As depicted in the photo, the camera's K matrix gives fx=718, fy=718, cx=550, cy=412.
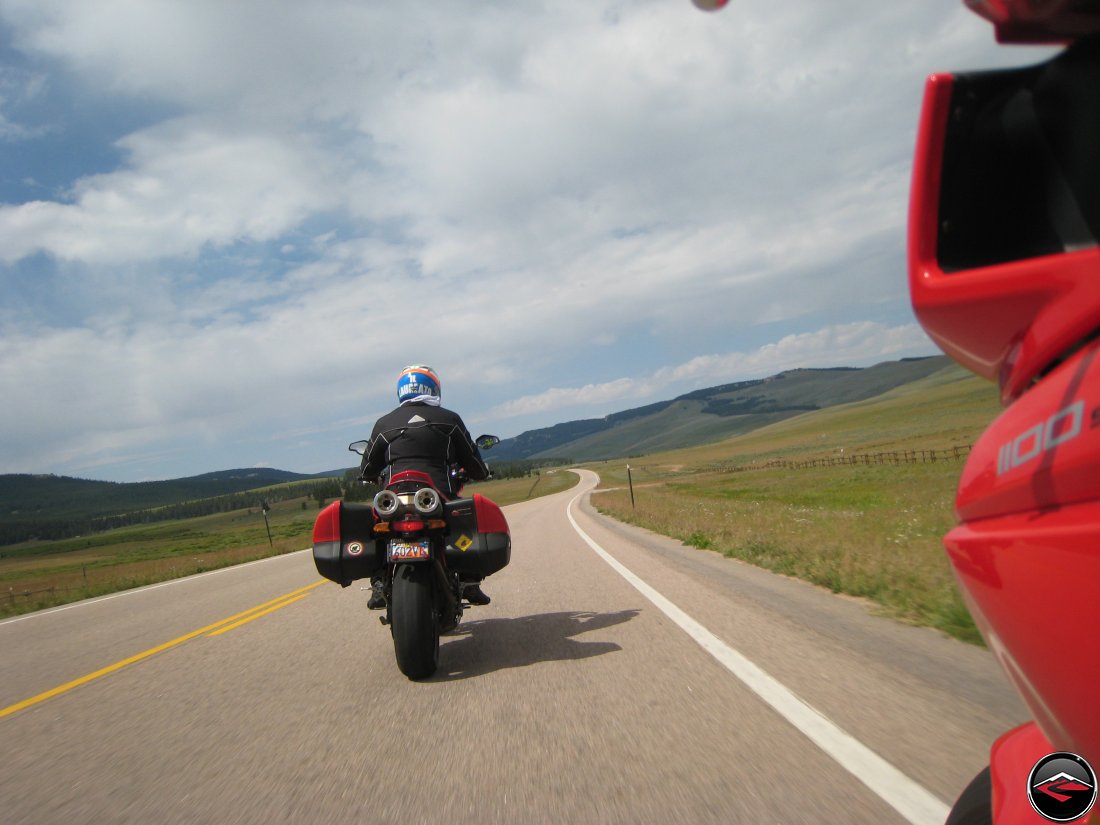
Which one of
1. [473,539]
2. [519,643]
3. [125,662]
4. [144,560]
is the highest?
[473,539]

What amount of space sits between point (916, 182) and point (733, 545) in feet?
35.7

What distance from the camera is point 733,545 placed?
11844mm

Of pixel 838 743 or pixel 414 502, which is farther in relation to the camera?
pixel 414 502

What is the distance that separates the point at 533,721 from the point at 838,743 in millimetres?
1600

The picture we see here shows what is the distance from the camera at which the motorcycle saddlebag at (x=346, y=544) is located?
207 inches

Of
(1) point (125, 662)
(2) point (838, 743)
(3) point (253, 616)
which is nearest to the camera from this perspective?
(2) point (838, 743)

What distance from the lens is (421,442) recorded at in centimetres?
580

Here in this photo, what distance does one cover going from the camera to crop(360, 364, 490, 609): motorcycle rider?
227 inches

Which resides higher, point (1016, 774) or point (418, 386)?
point (418, 386)

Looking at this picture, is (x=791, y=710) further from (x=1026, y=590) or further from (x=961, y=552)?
(x=1026, y=590)

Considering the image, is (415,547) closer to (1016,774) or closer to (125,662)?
(125,662)

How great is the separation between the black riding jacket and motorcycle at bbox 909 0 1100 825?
15.0ft

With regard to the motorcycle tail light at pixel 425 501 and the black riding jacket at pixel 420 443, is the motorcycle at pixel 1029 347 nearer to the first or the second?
the motorcycle tail light at pixel 425 501
